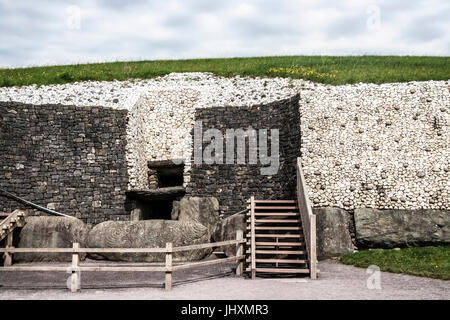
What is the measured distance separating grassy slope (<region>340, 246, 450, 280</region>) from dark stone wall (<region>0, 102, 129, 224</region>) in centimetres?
872

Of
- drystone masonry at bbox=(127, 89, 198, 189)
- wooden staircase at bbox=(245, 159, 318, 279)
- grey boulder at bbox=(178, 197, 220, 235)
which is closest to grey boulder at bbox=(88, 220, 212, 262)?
grey boulder at bbox=(178, 197, 220, 235)

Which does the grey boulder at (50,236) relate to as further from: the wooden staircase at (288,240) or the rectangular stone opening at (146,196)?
the wooden staircase at (288,240)

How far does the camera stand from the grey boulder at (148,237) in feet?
45.2

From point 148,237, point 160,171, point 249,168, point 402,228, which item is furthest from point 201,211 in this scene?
point 402,228

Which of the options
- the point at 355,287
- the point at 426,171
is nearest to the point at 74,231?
the point at 355,287

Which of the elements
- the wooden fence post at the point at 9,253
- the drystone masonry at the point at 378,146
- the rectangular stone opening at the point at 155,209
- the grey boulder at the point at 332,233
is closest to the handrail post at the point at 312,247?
the grey boulder at the point at 332,233

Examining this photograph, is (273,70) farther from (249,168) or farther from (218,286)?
(218,286)

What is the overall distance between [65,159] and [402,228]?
12278mm

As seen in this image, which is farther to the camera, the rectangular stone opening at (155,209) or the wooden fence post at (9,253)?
the rectangular stone opening at (155,209)

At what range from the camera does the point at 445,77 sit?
53.9ft

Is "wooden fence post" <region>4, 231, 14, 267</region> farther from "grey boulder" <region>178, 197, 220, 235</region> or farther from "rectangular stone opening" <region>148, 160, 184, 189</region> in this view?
"rectangular stone opening" <region>148, 160, 184, 189</region>

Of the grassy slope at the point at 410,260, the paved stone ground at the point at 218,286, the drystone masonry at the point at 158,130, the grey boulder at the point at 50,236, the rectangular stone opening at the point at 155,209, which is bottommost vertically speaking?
the paved stone ground at the point at 218,286

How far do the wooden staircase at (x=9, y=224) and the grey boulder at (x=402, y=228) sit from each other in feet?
36.9

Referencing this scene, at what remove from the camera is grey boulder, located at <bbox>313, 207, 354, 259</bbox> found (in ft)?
45.0
